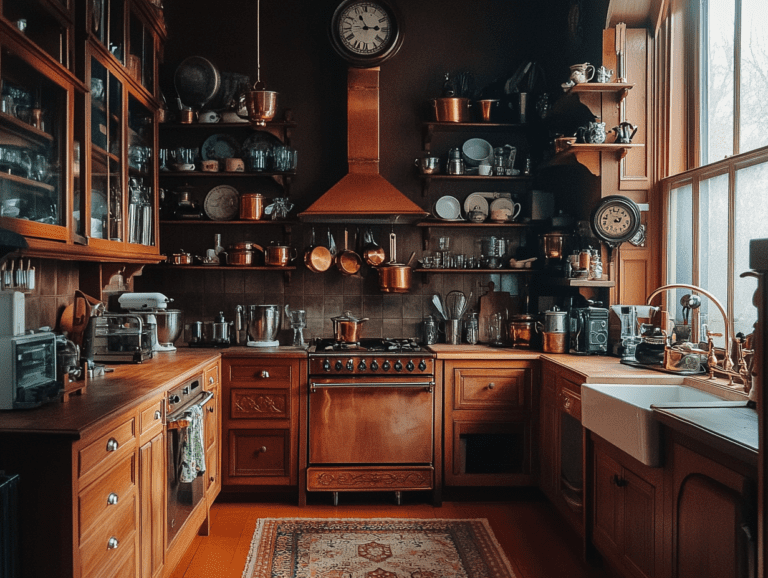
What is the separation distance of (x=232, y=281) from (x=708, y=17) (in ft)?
10.4

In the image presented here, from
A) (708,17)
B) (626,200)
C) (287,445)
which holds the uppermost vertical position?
(708,17)

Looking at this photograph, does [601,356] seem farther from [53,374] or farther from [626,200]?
[53,374]

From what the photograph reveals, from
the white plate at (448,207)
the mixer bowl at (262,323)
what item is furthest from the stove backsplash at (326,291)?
the mixer bowl at (262,323)

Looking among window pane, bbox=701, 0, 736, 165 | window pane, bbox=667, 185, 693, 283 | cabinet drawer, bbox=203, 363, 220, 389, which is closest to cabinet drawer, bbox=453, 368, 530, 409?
window pane, bbox=667, 185, 693, 283

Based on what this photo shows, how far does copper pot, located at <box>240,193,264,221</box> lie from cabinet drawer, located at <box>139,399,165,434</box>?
1.85 metres

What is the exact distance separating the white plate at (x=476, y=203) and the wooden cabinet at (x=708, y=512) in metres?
2.48

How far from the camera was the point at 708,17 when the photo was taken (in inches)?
124

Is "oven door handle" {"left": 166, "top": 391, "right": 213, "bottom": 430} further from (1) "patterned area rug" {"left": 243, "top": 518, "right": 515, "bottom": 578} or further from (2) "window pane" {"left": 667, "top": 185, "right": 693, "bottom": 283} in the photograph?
(2) "window pane" {"left": 667, "top": 185, "right": 693, "bottom": 283}

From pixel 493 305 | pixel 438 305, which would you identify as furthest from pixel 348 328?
pixel 493 305

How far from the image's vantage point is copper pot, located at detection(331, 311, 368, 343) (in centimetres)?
400

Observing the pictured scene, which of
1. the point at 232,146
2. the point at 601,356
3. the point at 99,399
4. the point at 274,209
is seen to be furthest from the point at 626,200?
the point at 99,399

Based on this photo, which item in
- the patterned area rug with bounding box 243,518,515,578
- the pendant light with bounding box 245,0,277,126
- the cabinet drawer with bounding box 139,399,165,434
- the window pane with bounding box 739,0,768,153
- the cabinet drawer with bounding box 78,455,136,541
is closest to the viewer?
the cabinet drawer with bounding box 78,455,136,541

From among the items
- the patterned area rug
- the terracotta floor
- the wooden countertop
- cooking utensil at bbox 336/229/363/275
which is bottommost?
the terracotta floor

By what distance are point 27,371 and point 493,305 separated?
10.0 ft
